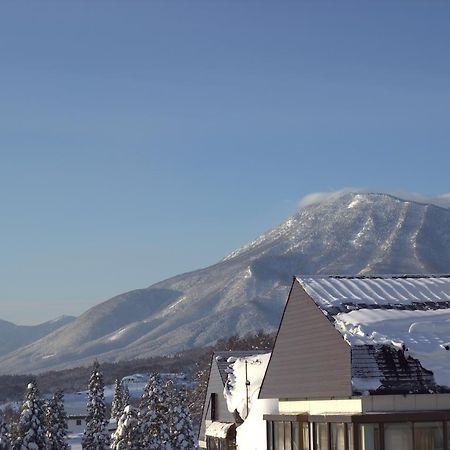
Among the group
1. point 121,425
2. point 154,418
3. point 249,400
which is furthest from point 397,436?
point 154,418

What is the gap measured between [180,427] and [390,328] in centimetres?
4692

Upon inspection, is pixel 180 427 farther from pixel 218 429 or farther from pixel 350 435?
pixel 350 435

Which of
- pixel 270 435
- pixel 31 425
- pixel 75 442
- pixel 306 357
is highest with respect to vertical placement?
pixel 306 357

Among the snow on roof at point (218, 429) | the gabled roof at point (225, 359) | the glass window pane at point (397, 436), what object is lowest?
the glass window pane at point (397, 436)

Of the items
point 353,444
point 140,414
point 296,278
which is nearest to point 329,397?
point 353,444

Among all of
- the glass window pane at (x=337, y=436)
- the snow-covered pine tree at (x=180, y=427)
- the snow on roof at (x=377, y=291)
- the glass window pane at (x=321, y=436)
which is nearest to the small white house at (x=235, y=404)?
the snow on roof at (x=377, y=291)

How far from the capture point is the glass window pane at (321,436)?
108 feet

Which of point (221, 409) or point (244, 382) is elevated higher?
point (244, 382)

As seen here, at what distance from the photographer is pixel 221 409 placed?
5644 centimetres

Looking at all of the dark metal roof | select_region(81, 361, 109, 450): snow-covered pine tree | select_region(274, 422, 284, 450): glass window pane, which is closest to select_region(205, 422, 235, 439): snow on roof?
select_region(274, 422, 284, 450): glass window pane

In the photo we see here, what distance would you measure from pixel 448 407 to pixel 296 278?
752cm

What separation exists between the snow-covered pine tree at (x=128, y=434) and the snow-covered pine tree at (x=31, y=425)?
5153 mm

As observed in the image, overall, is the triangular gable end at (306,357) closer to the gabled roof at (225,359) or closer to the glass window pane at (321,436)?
the glass window pane at (321,436)

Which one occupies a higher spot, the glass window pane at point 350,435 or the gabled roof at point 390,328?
the gabled roof at point 390,328
